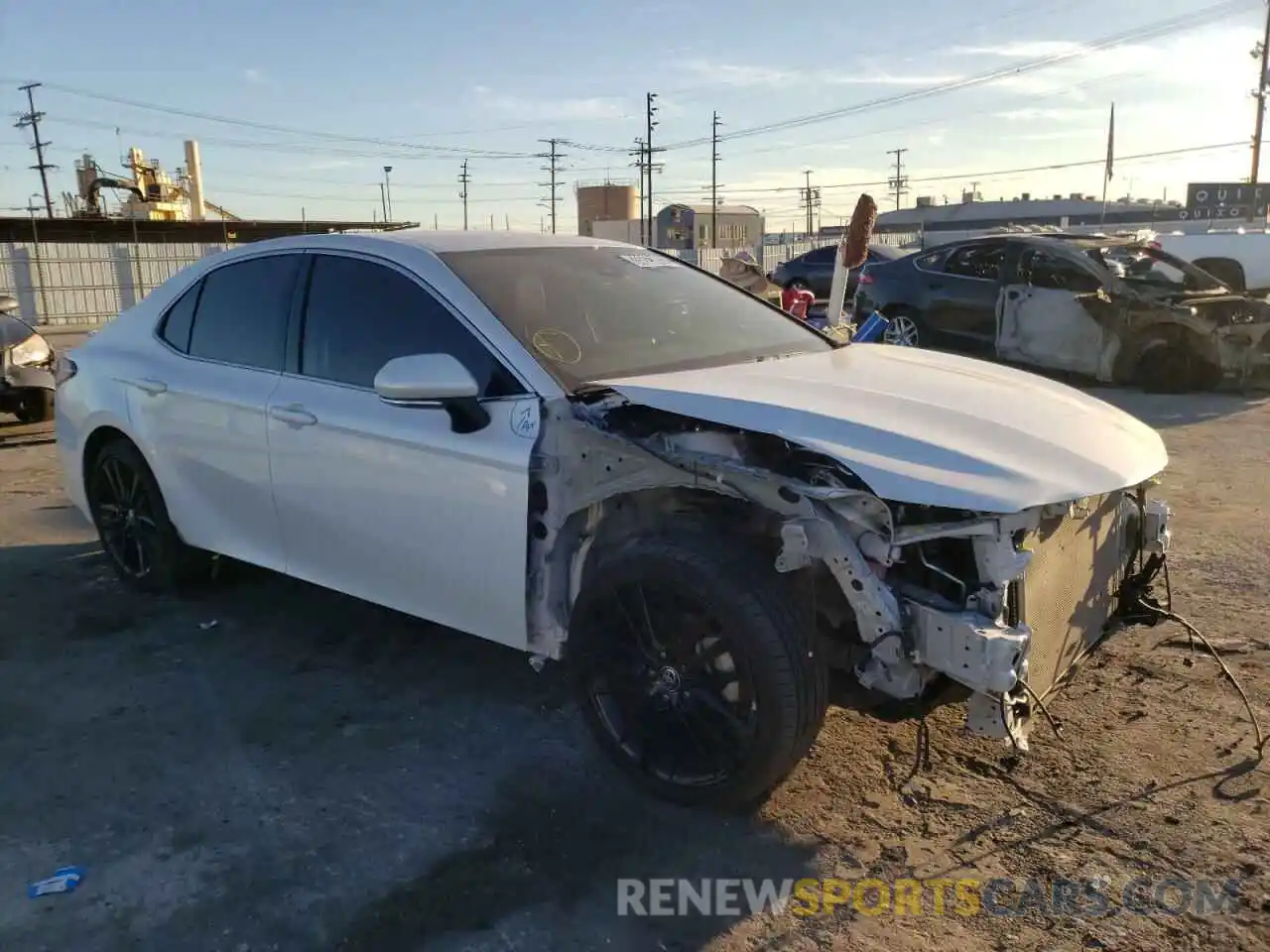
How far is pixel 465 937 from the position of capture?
259 cm

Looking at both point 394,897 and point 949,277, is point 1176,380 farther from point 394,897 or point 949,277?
point 394,897

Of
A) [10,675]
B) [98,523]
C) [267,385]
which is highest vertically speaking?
[267,385]

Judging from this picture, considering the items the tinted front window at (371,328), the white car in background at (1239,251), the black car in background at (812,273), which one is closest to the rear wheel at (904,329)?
the white car in background at (1239,251)

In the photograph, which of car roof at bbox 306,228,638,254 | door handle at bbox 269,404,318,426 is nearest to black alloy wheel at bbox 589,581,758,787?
door handle at bbox 269,404,318,426

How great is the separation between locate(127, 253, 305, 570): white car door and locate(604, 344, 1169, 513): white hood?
5.53 feet

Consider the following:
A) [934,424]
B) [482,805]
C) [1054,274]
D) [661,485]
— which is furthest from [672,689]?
[1054,274]

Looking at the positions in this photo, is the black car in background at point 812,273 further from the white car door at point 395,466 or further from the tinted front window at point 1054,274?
the white car door at point 395,466

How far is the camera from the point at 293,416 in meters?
3.96

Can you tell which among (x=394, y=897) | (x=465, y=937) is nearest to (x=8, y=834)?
(x=394, y=897)

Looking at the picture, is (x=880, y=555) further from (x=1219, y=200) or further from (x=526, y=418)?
(x=1219, y=200)

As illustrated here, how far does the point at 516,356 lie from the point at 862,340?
2.25m

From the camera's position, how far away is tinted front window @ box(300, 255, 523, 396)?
11.5 feet

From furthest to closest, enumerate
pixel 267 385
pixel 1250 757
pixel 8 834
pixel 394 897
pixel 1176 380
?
pixel 1176 380 → pixel 267 385 → pixel 1250 757 → pixel 8 834 → pixel 394 897

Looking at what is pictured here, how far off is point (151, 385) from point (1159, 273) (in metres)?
9.76
